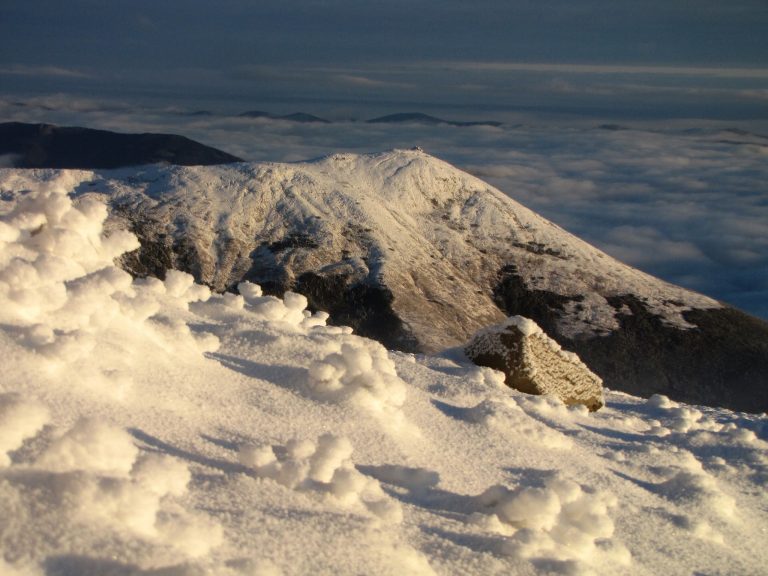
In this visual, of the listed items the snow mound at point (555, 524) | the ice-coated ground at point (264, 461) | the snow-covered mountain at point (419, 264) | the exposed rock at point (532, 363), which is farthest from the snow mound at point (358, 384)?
the snow-covered mountain at point (419, 264)

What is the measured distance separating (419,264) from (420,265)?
15cm

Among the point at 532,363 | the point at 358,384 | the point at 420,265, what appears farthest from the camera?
the point at 420,265

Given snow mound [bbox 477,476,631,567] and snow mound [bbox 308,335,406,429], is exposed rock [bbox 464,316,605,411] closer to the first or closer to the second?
snow mound [bbox 308,335,406,429]

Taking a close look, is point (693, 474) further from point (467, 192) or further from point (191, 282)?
point (467, 192)

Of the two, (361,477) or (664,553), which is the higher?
(361,477)

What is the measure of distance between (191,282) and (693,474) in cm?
607

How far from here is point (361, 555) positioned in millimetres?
5793

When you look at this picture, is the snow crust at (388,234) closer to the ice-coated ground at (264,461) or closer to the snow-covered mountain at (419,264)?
the snow-covered mountain at (419,264)

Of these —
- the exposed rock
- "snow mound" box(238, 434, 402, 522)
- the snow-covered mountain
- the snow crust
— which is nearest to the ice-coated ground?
"snow mound" box(238, 434, 402, 522)

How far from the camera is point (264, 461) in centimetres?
646

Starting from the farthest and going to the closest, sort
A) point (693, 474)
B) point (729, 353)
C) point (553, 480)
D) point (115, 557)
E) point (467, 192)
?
point (467, 192), point (729, 353), point (693, 474), point (553, 480), point (115, 557)

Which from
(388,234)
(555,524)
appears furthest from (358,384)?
(388,234)

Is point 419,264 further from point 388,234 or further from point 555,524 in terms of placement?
point 555,524

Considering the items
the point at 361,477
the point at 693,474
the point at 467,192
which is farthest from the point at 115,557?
the point at 467,192
